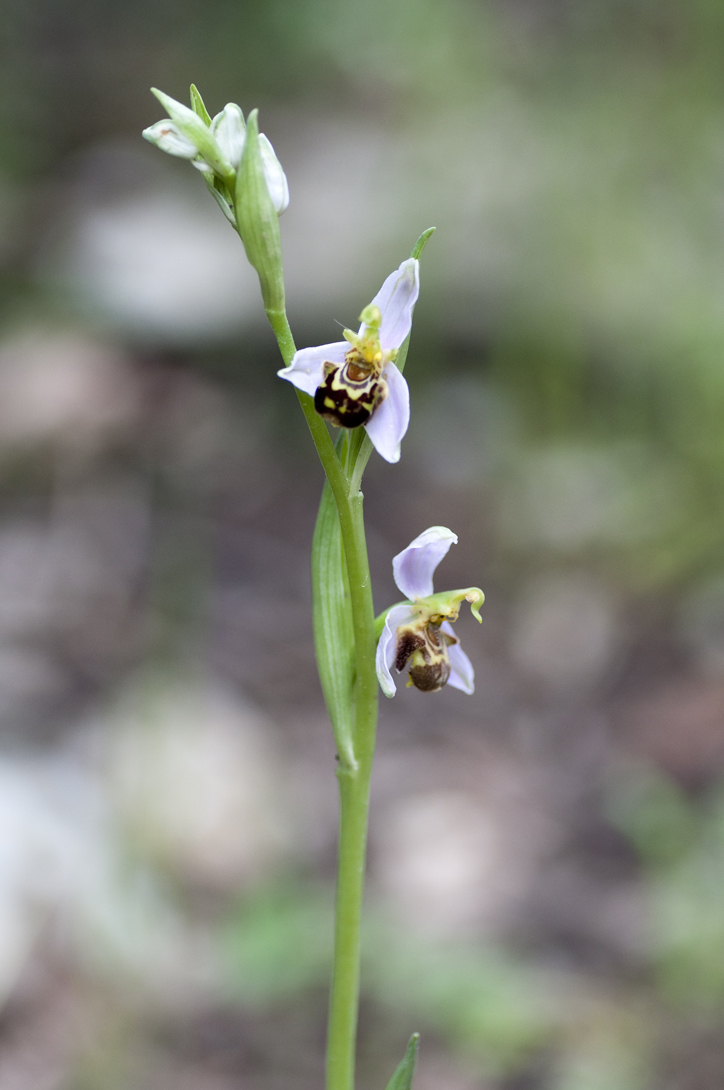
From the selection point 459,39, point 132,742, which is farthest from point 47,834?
point 459,39

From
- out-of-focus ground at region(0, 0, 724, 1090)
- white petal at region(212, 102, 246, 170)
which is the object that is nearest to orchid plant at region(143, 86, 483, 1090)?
white petal at region(212, 102, 246, 170)

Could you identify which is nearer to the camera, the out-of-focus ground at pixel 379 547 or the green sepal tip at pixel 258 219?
the green sepal tip at pixel 258 219

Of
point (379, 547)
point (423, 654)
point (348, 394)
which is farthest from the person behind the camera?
point (379, 547)

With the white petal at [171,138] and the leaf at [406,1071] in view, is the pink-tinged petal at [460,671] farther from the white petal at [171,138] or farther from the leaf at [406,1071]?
the white petal at [171,138]

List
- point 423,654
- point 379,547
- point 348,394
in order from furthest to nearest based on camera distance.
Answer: point 379,547 < point 423,654 < point 348,394

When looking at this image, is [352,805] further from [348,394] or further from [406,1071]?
[348,394]

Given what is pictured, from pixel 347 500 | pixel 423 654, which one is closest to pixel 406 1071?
pixel 423 654

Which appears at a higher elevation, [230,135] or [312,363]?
[230,135]

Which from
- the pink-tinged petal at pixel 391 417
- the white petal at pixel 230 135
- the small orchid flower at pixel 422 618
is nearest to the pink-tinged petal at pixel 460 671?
the small orchid flower at pixel 422 618
